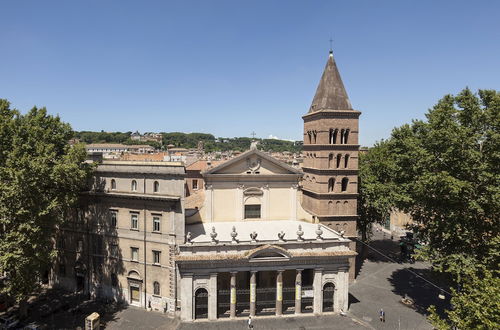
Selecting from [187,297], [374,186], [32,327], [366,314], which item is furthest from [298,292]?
[32,327]

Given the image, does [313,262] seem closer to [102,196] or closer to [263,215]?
[263,215]

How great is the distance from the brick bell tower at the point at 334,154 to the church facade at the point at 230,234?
107mm

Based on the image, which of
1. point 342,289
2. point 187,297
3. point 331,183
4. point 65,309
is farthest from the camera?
point 331,183

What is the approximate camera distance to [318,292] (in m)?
27.0

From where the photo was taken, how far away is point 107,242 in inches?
1145

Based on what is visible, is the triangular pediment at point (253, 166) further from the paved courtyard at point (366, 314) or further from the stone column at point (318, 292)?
the paved courtyard at point (366, 314)

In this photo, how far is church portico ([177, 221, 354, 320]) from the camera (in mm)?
25312

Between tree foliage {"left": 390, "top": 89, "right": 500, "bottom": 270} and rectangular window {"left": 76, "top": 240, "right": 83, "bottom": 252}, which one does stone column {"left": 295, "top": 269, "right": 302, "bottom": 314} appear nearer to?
tree foliage {"left": 390, "top": 89, "right": 500, "bottom": 270}

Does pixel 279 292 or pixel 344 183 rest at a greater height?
pixel 344 183

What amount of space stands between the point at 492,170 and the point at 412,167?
18.3ft

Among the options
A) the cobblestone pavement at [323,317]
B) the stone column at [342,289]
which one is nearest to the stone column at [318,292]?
the cobblestone pavement at [323,317]

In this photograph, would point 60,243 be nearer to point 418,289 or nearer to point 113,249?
point 113,249

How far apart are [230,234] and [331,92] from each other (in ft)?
57.2

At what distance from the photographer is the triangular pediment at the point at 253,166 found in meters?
31.0
